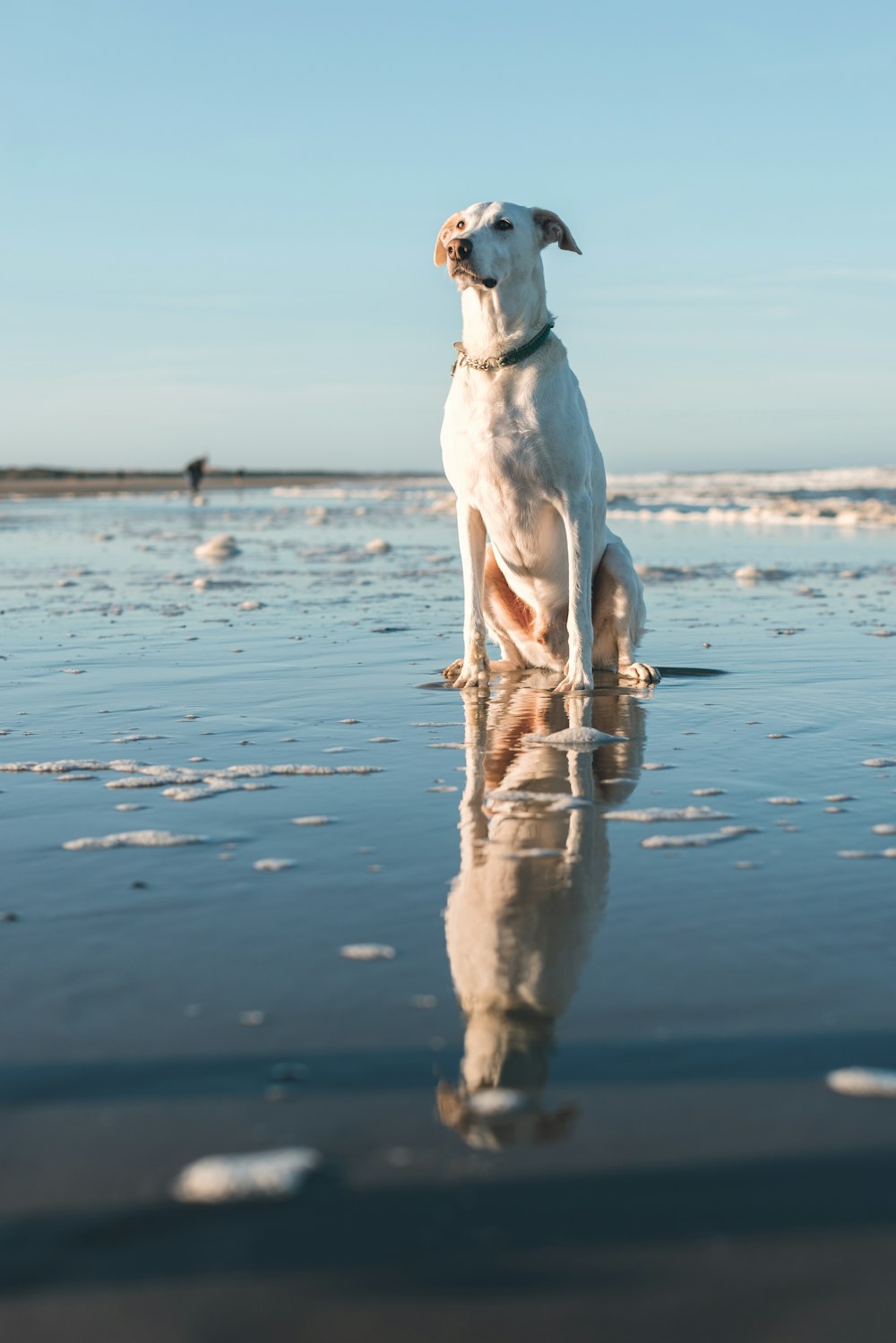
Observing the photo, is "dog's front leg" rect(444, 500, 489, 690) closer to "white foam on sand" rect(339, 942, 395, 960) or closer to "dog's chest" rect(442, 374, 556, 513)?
"dog's chest" rect(442, 374, 556, 513)

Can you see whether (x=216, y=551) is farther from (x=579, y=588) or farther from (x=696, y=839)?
(x=696, y=839)

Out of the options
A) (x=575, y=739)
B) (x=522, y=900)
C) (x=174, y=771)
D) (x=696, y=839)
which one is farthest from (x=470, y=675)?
(x=522, y=900)

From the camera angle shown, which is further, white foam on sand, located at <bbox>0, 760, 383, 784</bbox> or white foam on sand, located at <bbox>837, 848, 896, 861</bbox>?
white foam on sand, located at <bbox>0, 760, 383, 784</bbox>

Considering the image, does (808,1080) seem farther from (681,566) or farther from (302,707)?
(681,566)

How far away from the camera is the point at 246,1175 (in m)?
1.47

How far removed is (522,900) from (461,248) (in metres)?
3.39

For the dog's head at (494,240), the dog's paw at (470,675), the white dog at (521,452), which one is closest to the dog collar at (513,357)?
the white dog at (521,452)

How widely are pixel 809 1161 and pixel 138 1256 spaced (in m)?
0.82

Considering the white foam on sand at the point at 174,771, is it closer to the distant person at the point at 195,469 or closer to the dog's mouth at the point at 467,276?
the dog's mouth at the point at 467,276

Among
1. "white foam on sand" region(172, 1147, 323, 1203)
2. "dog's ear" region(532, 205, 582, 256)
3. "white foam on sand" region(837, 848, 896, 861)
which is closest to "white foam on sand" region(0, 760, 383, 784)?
"white foam on sand" region(837, 848, 896, 861)

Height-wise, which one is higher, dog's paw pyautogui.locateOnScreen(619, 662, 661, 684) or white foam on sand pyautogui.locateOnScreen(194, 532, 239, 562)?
white foam on sand pyautogui.locateOnScreen(194, 532, 239, 562)

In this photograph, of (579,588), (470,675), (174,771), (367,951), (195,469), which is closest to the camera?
(367,951)

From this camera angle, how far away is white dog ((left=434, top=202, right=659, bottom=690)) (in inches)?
207

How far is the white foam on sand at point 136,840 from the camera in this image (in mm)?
2949
